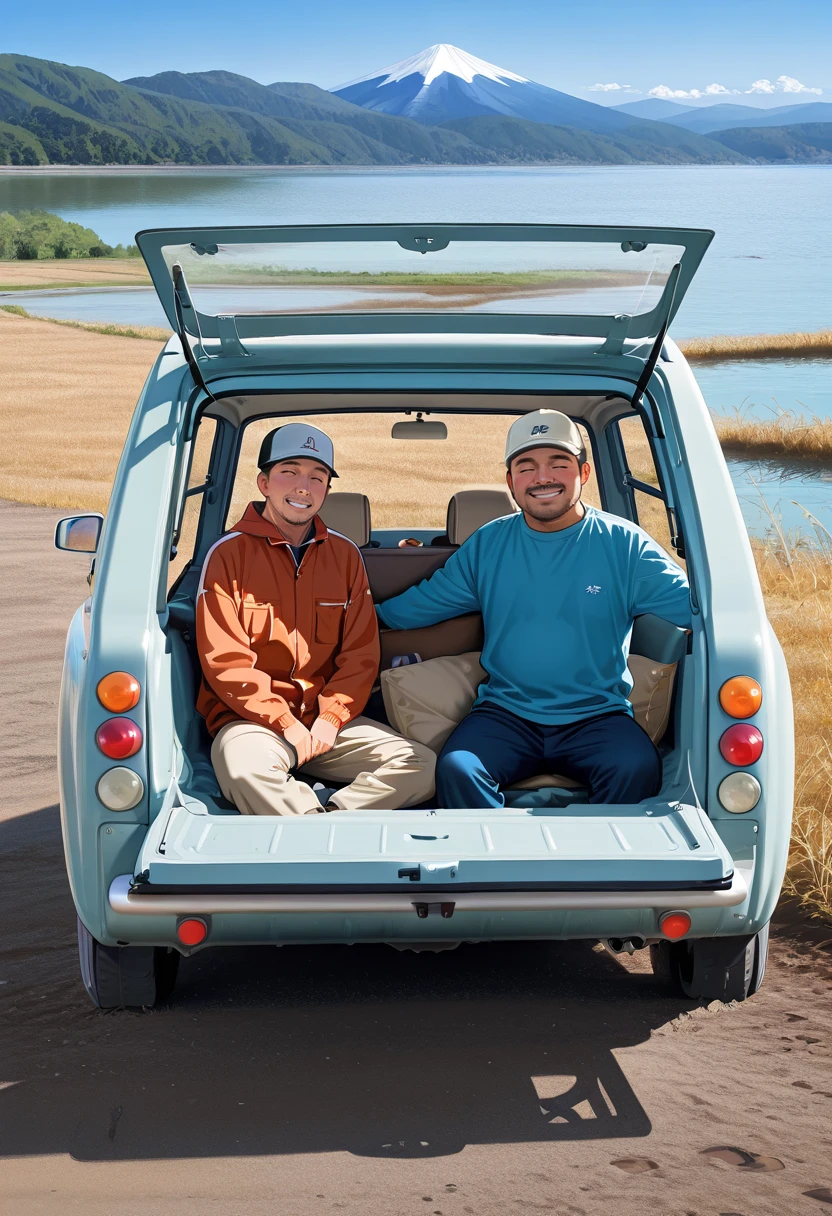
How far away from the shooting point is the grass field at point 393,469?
5352mm

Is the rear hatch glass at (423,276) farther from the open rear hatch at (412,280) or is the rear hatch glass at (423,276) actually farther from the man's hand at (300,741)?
the man's hand at (300,741)

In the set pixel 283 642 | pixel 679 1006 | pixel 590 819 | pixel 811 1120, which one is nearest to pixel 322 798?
pixel 283 642

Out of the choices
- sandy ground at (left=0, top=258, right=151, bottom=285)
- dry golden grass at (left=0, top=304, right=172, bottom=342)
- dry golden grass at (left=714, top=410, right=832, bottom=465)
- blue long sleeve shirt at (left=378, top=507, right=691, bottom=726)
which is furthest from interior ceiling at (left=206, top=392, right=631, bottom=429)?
sandy ground at (left=0, top=258, right=151, bottom=285)

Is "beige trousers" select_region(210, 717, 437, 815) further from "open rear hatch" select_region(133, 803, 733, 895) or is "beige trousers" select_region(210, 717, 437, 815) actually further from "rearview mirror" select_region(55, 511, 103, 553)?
"rearview mirror" select_region(55, 511, 103, 553)

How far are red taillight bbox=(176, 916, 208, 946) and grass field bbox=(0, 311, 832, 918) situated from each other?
2336 millimetres

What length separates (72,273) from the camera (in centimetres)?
9306

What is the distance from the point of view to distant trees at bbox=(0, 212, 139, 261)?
108 meters

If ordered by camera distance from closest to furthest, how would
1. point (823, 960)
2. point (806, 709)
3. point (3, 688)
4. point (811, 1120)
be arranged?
point (811, 1120) → point (823, 960) → point (806, 709) → point (3, 688)

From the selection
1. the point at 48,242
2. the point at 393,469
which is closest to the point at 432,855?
the point at 393,469

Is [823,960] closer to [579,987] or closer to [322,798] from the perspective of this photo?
[579,987]

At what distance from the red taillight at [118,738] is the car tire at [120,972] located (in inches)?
21.9

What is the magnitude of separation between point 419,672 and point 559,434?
872 millimetres

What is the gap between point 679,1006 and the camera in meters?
3.59

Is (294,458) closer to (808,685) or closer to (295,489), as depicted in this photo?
(295,489)
